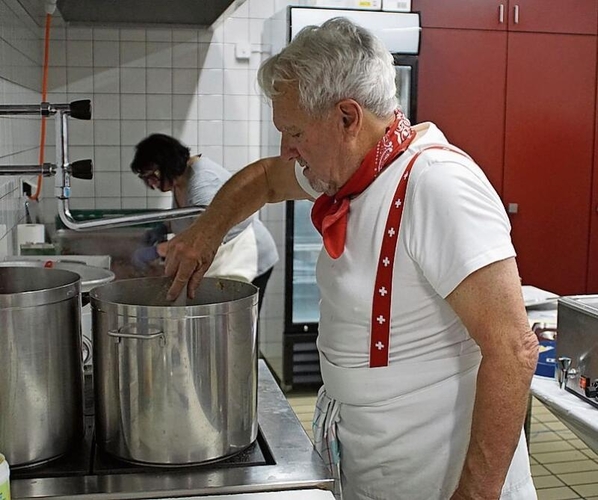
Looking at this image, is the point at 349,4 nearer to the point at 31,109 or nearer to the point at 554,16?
the point at 554,16

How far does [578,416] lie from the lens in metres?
1.95

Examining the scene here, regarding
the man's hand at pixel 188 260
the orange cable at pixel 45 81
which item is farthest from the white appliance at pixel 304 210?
the man's hand at pixel 188 260

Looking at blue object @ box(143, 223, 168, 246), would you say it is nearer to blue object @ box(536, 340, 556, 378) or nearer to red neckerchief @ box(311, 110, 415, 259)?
blue object @ box(536, 340, 556, 378)

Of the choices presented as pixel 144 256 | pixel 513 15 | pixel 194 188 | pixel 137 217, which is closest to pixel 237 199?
pixel 137 217

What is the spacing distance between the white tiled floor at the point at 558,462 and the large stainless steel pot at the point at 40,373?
1847 mm

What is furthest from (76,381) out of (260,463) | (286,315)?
(286,315)

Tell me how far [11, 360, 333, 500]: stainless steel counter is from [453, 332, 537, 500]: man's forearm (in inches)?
9.5

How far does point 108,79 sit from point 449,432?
3409 mm

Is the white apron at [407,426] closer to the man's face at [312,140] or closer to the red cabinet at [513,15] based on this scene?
the man's face at [312,140]

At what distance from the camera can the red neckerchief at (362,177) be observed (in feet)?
4.41

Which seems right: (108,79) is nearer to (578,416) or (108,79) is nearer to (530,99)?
(530,99)

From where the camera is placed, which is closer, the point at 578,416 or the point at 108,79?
the point at 578,416

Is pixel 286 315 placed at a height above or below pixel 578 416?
below

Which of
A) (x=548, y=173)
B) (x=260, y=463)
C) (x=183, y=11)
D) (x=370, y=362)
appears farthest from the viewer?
(x=548, y=173)
